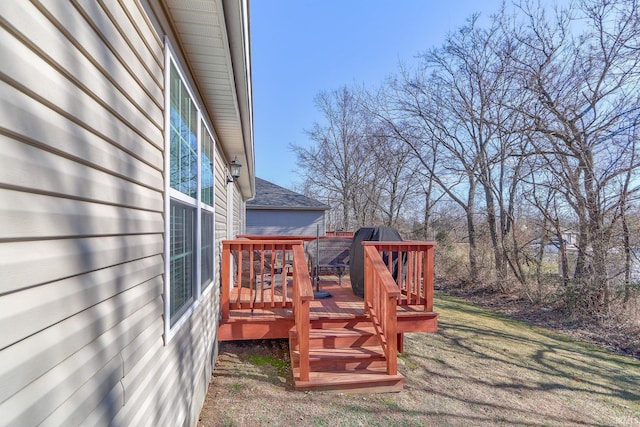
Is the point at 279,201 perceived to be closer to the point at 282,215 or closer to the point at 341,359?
the point at 282,215

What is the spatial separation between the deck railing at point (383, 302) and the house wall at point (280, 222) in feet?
37.1

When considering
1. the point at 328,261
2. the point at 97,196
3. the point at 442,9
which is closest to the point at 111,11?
the point at 97,196

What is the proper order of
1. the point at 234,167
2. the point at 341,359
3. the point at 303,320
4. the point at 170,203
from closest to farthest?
the point at 170,203
the point at 303,320
the point at 341,359
the point at 234,167

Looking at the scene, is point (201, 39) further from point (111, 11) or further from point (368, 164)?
point (368, 164)

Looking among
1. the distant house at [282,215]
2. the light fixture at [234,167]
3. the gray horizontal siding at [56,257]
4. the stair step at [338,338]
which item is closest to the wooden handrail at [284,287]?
the stair step at [338,338]

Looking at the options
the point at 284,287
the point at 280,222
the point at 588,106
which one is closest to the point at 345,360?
the point at 284,287

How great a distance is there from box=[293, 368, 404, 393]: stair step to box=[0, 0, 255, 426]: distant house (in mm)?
1288

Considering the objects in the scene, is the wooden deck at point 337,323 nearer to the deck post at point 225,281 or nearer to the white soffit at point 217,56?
the deck post at point 225,281

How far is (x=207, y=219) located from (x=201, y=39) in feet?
6.94

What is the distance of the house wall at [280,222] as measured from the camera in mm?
15836

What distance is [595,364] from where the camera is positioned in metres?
4.57

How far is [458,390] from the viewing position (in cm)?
369

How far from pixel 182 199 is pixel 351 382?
2.63 metres

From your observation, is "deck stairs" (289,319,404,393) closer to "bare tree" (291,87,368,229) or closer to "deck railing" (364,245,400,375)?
"deck railing" (364,245,400,375)
